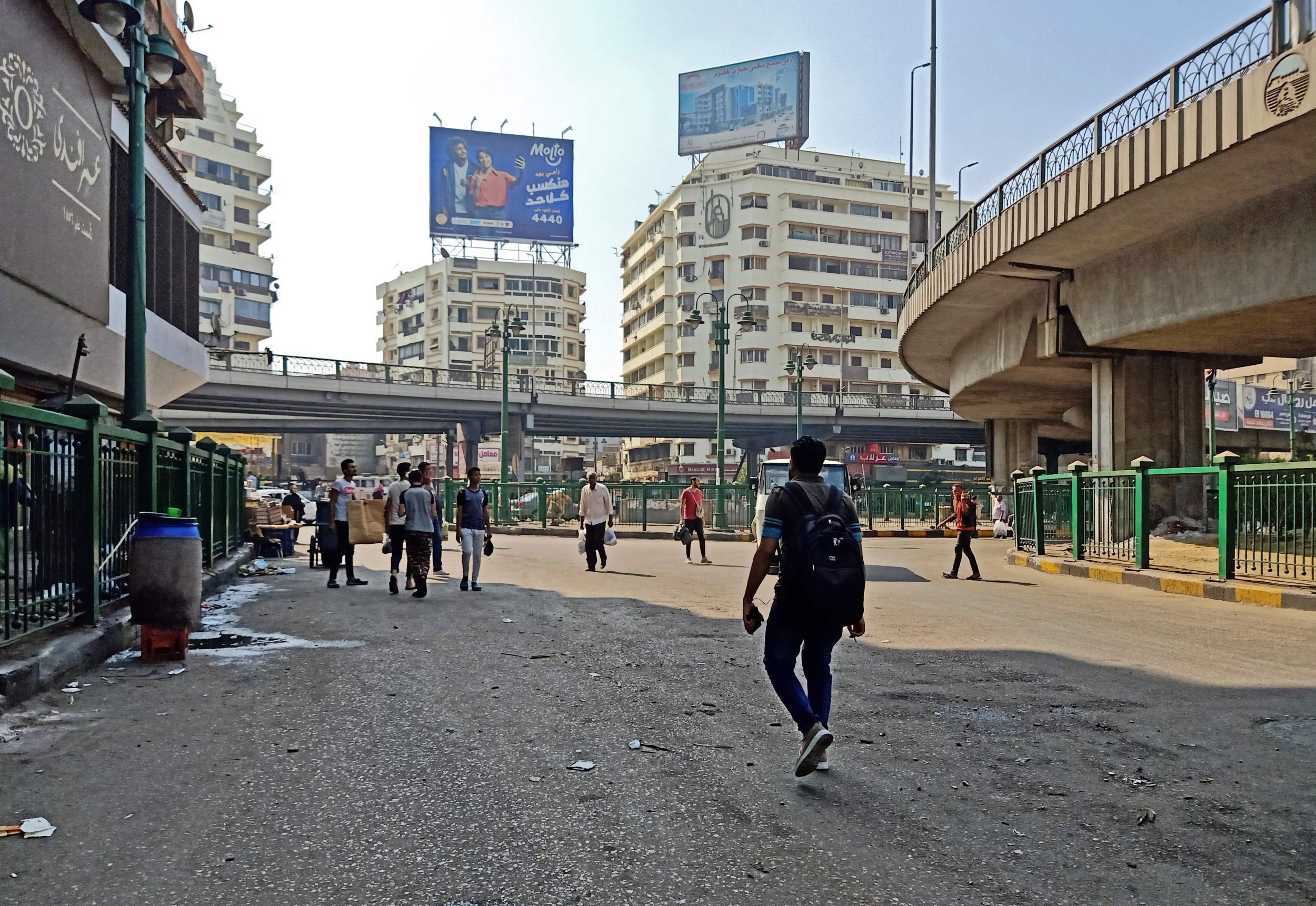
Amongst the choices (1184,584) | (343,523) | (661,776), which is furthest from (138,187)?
(1184,584)

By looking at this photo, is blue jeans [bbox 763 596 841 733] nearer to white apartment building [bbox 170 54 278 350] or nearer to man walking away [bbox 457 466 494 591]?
man walking away [bbox 457 466 494 591]

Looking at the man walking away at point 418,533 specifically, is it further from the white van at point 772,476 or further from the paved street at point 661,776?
the white van at point 772,476

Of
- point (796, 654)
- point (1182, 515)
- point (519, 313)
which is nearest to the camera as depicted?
point (796, 654)

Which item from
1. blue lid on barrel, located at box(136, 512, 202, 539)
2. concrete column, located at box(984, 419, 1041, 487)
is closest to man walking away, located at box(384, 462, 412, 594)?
blue lid on barrel, located at box(136, 512, 202, 539)

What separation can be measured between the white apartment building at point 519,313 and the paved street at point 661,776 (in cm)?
8700

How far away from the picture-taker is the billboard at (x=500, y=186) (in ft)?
254

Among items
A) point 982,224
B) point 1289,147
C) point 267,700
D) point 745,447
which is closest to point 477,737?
point 267,700

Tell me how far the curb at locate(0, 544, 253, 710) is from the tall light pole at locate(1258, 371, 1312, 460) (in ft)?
142

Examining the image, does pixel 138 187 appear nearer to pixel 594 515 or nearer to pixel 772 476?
pixel 594 515

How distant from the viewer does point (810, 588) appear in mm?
4902

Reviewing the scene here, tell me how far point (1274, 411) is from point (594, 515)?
52.4 m

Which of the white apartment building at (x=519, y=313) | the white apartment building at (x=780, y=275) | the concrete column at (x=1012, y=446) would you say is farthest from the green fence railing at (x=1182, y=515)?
the white apartment building at (x=519, y=313)

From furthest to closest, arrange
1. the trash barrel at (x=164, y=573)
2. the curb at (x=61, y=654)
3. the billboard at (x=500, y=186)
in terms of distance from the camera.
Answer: the billboard at (x=500, y=186), the trash barrel at (x=164, y=573), the curb at (x=61, y=654)

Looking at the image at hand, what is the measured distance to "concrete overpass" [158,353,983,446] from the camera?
153 ft
